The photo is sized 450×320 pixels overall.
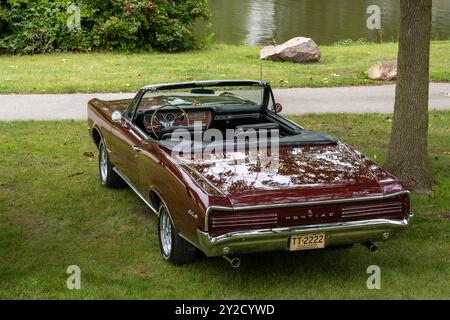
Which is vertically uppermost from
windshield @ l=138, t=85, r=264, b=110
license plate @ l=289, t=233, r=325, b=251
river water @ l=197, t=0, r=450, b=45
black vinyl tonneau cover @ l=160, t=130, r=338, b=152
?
river water @ l=197, t=0, r=450, b=45

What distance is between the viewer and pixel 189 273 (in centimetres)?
579

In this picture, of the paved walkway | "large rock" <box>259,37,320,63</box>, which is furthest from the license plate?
"large rock" <box>259,37,320,63</box>

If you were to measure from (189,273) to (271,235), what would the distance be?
895 millimetres

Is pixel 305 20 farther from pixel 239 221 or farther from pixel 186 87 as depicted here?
pixel 239 221

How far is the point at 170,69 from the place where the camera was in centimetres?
1545

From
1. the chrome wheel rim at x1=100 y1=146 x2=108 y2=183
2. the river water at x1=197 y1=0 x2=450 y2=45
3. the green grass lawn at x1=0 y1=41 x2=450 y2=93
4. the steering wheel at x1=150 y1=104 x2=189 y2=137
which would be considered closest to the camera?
the steering wheel at x1=150 y1=104 x2=189 y2=137

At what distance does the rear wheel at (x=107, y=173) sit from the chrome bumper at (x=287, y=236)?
2928 millimetres

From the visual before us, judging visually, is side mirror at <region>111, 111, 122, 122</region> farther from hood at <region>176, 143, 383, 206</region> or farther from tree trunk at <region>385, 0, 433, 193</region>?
tree trunk at <region>385, 0, 433, 193</region>

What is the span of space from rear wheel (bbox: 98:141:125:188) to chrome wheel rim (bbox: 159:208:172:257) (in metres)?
1.93

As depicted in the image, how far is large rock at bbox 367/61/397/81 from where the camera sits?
575 inches

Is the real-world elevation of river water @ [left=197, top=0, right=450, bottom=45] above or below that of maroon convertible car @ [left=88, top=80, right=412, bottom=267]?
above

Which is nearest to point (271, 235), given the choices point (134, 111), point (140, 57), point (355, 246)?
point (355, 246)

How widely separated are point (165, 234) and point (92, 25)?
40.9 feet

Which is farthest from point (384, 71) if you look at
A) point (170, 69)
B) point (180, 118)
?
point (180, 118)
